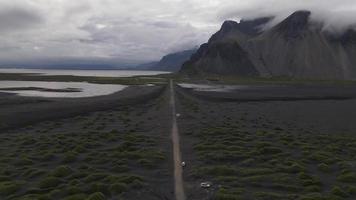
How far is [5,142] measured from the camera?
34906 mm

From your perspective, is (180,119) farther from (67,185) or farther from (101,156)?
(67,185)

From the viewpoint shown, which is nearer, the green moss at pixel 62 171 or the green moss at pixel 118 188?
the green moss at pixel 118 188

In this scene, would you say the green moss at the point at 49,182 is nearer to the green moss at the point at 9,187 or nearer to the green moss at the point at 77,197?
the green moss at the point at 9,187

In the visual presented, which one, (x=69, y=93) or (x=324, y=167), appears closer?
(x=324, y=167)

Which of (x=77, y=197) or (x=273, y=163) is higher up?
(x=77, y=197)

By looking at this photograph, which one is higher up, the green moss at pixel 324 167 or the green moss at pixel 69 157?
the green moss at pixel 324 167

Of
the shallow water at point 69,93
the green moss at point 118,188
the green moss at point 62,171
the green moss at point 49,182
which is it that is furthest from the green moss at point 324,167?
the shallow water at point 69,93

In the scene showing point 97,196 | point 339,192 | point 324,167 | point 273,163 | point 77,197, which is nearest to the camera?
point 77,197

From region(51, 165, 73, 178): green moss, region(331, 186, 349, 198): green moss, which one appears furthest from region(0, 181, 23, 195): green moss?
region(331, 186, 349, 198): green moss

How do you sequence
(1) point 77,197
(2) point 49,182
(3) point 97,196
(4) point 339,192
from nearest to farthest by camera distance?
1. (1) point 77,197
2. (3) point 97,196
3. (4) point 339,192
4. (2) point 49,182

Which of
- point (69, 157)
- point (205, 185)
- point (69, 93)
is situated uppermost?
point (205, 185)

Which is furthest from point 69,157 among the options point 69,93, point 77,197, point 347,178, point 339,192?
point 69,93

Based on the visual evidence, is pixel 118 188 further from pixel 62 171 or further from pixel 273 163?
pixel 273 163

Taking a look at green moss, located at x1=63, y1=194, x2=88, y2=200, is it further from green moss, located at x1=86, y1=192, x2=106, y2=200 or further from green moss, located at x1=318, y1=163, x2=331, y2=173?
green moss, located at x1=318, y1=163, x2=331, y2=173
